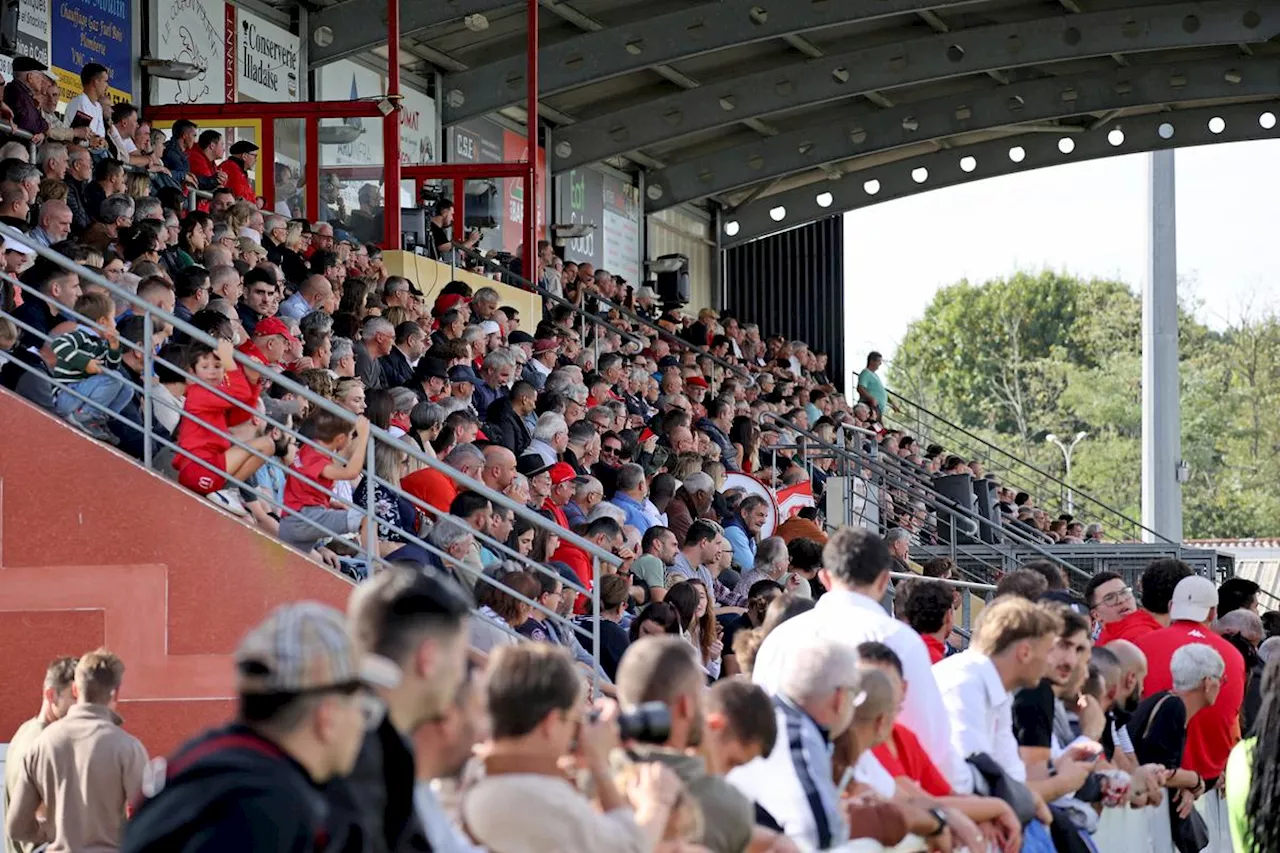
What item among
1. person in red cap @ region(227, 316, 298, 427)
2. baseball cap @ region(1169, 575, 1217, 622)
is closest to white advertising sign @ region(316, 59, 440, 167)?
person in red cap @ region(227, 316, 298, 427)

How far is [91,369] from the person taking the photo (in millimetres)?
8656

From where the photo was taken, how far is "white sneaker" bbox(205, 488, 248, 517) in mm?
8648

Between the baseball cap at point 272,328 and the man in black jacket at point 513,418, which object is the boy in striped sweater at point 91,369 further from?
the man in black jacket at point 513,418

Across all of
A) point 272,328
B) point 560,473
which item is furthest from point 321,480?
point 560,473

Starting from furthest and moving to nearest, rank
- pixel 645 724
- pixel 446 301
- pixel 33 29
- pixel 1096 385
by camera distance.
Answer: pixel 1096 385
pixel 446 301
pixel 33 29
pixel 645 724

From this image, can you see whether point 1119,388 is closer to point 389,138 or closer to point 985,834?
point 389,138

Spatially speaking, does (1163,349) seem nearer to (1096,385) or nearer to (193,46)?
(193,46)

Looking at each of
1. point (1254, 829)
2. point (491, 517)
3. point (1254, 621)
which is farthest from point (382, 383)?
point (1254, 829)

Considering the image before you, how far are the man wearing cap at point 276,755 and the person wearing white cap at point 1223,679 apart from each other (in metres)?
5.93

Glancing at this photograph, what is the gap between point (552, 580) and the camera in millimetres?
9156

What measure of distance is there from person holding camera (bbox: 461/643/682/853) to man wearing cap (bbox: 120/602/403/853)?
707mm

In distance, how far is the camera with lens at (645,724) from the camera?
170 inches

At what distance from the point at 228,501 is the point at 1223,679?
437cm

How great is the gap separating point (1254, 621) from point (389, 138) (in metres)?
9.63
